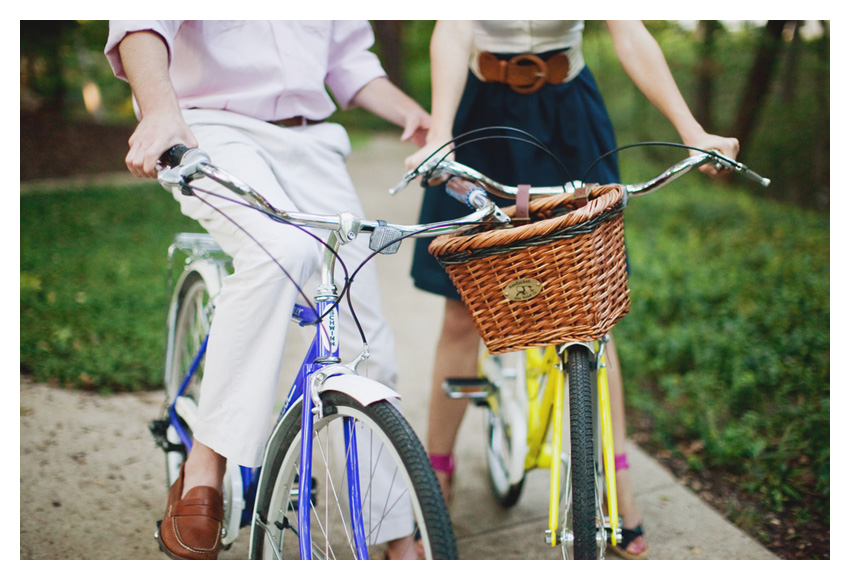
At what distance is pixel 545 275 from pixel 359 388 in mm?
454

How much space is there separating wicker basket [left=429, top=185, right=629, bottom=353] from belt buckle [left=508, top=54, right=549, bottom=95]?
2.04 ft

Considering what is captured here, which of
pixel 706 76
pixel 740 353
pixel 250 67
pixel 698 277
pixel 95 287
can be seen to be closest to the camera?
pixel 250 67

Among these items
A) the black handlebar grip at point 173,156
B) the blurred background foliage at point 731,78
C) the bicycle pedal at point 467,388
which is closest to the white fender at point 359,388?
the black handlebar grip at point 173,156

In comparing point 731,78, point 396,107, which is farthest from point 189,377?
point 731,78

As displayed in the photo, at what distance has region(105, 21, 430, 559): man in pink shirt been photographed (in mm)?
1507

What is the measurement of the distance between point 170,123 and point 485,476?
1899 millimetres

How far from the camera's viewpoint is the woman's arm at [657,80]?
1624 millimetres

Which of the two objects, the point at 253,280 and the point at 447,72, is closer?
the point at 253,280

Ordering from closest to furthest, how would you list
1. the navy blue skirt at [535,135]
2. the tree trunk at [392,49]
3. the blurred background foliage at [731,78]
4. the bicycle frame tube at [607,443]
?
the bicycle frame tube at [607,443], the navy blue skirt at [535,135], the blurred background foliage at [731,78], the tree trunk at [392,49]

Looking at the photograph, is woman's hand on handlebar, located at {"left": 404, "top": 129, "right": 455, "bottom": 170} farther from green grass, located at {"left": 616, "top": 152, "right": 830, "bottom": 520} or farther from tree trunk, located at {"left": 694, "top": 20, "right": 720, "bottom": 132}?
tree trunk, located at {"left": 694, "top": 20, "right": 720, "bottom": 132}

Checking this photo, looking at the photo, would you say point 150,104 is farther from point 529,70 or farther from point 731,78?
point 731,78

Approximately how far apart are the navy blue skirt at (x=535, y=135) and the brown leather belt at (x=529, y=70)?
0.03 metres

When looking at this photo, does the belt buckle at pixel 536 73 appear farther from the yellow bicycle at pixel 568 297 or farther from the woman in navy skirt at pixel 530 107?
the yellow bicycle at pixel 568 297

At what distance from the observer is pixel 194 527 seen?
5.36 ft
